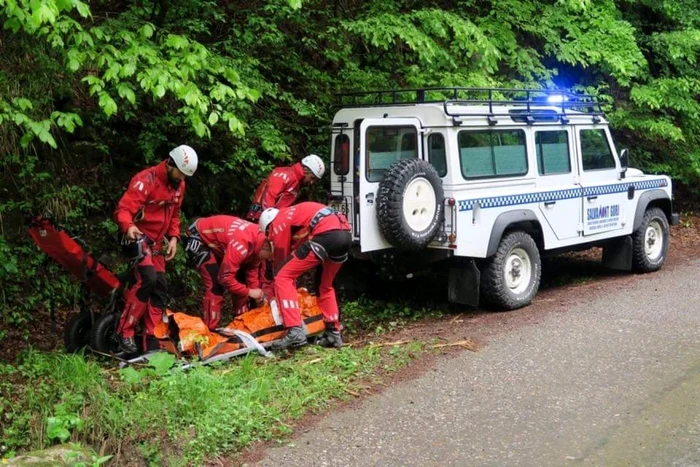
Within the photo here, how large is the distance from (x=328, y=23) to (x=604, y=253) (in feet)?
16.1

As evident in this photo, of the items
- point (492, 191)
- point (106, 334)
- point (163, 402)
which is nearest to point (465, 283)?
point (492, 191)

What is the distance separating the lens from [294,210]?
7004 millimetres

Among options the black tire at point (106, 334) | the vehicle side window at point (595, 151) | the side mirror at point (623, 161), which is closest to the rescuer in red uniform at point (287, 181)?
the black tire at point (106, 334)

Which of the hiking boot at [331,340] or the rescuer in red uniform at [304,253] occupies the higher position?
the rescuer in red uniform at [304,253]

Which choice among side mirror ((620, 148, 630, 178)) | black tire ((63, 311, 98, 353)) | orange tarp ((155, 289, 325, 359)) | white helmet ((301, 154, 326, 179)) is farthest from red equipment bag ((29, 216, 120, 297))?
side mirror ((620, 148, 630, 178))

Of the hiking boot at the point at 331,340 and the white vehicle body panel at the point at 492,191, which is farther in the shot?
the white vehicle body panel at the point at 492,191

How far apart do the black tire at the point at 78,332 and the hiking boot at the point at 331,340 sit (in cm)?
204

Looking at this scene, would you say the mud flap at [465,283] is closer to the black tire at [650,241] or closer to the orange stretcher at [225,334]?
the orange stretcher at [225,334]

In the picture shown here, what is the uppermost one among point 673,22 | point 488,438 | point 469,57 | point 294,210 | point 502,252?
point 673,22

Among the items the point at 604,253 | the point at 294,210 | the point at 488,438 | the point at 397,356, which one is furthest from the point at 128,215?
the point at 604,253

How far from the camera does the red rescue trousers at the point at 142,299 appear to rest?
654 cm

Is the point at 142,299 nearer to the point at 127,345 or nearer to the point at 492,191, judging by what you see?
the point at 127,345

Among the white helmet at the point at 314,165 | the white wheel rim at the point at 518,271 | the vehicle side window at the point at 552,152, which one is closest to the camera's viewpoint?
the white helmet at the point at 314,165

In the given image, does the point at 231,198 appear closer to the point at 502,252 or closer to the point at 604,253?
the point at 502,252
